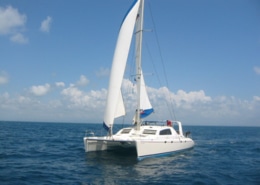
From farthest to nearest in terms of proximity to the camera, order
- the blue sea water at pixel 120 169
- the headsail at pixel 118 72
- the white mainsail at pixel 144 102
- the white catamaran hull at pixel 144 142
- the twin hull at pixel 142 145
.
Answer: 1. the white mainsail at pixel 144 102
2. the headsail at pixel 118 72
3. the white catamaran hull at pixel 144 142
4. the twin hull at pixel 142 145
5. the blue sea water at pixel 120 169

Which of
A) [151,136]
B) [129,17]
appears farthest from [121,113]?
[129,17]

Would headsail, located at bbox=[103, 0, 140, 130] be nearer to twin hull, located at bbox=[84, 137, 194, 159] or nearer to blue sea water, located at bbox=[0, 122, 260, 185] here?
twin hull, located at bbox=[84, 137, 194, 159]

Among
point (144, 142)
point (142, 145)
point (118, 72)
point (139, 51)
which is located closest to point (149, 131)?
point (144, 142)

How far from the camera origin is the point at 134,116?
893 inches

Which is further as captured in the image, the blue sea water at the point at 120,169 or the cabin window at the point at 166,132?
the cabin window at the point at 166,132

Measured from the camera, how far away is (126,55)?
19844mm

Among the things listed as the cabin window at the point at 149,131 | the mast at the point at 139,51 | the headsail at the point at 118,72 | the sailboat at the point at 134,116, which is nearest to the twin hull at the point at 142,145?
the sailboat at the point at 134,116

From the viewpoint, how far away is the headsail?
63.5 feet

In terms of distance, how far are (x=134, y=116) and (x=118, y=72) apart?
4766 mm

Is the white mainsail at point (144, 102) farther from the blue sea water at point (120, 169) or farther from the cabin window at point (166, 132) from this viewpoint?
the blue sea water at point (120, 169)

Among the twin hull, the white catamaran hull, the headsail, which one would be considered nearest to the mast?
the white catamaran hull

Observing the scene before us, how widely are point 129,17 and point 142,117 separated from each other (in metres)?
8.10

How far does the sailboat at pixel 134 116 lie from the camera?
1886 cm

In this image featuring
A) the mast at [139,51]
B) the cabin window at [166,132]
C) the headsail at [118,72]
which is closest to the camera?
the headsail at [118,72]
